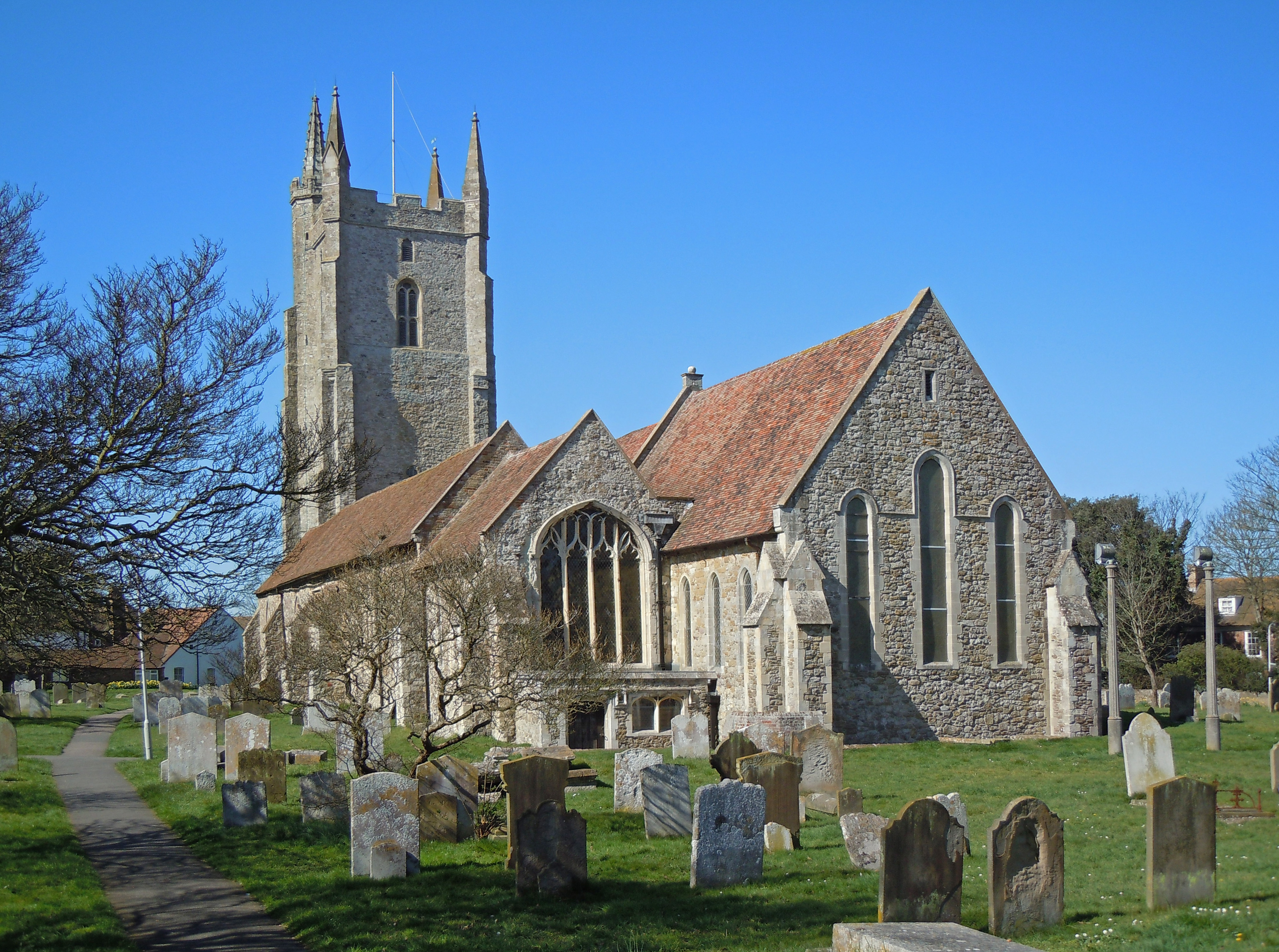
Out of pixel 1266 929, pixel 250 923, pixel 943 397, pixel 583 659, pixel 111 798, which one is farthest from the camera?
pixel 943 397

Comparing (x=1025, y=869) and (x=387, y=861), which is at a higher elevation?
(x=1025, y=869)

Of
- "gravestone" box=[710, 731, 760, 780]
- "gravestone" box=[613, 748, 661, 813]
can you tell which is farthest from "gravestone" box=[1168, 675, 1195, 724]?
"gravestone" box=[613, 748, 661, 813]

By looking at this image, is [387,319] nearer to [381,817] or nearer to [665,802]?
[665,802]

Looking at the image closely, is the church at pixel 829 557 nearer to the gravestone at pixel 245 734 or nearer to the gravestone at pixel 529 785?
the gravestone at pixel 245 734

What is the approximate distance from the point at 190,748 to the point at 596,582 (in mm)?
10046

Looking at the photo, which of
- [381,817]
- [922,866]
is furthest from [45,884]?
[922,866]

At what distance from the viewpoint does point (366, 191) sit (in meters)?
54.0

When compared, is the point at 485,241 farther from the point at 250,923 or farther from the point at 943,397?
the point at 250,923

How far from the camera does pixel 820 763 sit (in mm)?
16938

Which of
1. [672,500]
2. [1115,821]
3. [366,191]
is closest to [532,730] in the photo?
[672,500]

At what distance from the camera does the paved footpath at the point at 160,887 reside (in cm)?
1041

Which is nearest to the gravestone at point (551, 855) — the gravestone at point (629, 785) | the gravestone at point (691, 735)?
the gravestone at point (629, 785)

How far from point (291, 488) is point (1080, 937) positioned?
32.3 ft

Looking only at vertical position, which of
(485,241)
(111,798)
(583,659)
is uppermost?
(485,241)
